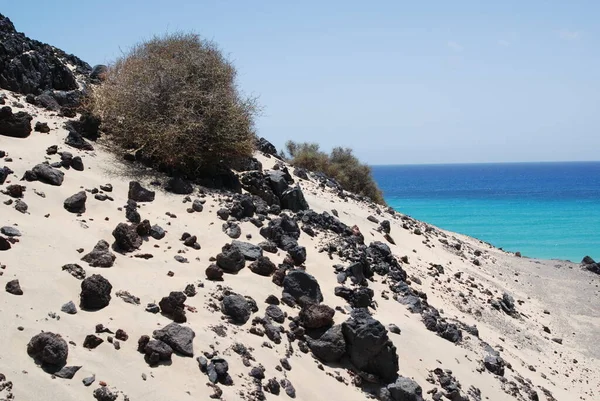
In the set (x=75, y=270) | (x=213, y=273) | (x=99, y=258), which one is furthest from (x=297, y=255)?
(x=75, y=270)

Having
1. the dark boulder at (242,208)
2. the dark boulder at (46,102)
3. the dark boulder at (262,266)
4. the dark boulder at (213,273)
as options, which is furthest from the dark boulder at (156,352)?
the dark boulder at (46,102)

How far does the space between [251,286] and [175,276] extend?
3.69 ft

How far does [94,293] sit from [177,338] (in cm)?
106

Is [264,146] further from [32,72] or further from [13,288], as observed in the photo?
[13,288]

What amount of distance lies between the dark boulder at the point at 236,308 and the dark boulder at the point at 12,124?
19.2 ft

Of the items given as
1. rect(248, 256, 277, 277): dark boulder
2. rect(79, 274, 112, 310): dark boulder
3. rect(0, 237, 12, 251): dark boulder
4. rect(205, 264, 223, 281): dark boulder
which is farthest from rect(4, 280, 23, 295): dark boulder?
rect(248, 256, 277, 277): dark boulder

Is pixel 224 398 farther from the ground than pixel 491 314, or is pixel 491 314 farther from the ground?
pixel 224 398

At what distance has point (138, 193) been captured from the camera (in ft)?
34.5

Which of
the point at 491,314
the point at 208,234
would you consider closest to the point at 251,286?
the point at 208,234

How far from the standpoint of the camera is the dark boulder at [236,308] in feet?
25.4

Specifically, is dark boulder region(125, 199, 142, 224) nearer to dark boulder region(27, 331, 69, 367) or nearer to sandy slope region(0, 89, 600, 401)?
sandy slope region(0, 89, 600, 401)

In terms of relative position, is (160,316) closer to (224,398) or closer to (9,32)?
(224,398)

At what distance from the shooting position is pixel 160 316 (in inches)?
279

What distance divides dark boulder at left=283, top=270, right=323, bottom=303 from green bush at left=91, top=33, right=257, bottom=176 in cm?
415
